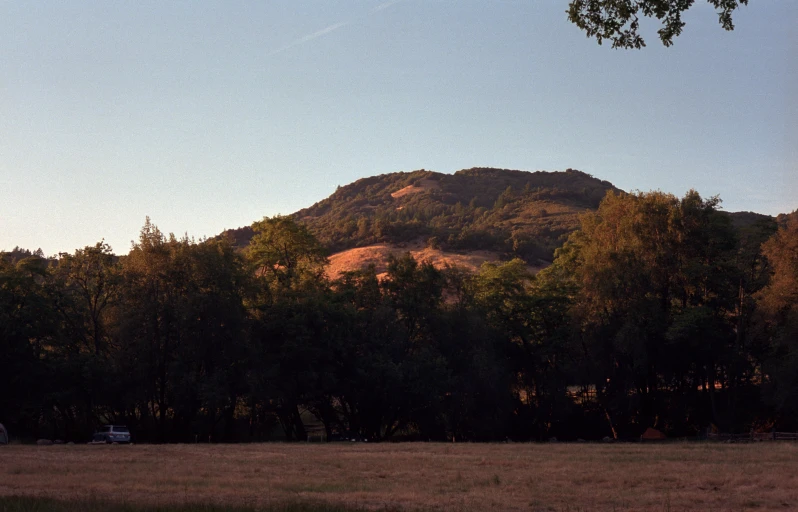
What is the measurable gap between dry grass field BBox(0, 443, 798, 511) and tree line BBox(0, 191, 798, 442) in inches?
556

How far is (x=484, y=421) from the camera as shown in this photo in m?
60.3

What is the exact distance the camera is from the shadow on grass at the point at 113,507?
47.3 ft

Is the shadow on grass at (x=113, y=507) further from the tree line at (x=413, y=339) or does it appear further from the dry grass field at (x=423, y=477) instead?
the tree line at (x=413, y=339)

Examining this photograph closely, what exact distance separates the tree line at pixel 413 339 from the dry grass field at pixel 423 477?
14123mm

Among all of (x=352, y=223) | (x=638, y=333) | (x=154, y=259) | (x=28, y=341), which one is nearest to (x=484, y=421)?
(x=638, y=333)

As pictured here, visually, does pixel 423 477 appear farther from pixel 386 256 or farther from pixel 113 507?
pixel 386 256

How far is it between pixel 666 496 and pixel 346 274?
45.3 meters

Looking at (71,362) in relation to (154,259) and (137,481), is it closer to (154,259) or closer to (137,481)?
(154,259)

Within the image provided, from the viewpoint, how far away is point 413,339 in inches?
2446

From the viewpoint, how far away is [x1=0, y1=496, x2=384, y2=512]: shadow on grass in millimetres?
14406

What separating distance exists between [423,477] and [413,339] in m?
36.0

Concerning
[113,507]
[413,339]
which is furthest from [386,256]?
[113,507]

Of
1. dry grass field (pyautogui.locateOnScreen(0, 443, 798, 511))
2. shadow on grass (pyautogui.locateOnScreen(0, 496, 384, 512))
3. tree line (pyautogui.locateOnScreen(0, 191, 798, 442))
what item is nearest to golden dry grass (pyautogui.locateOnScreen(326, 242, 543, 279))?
tree line (pyautogui.locateOnScreen(0, 191, 798, 442))

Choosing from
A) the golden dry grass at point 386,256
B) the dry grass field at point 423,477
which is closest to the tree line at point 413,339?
the dry grass field at point 423,477
